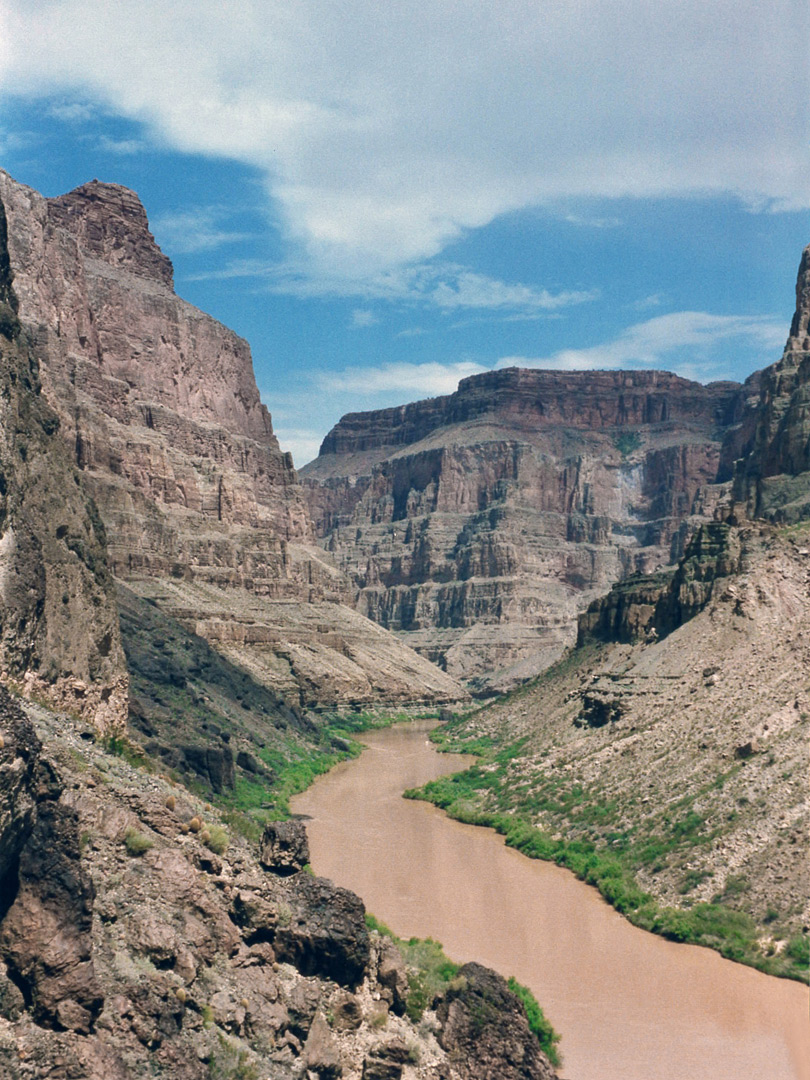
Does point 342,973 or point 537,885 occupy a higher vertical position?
point 342,973

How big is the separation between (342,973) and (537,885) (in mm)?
26039

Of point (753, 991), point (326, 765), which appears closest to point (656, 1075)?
point (753, 991)

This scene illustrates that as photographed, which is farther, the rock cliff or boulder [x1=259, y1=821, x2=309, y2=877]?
the rock cliff

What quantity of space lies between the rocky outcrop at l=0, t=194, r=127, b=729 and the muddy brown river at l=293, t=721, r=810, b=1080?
12798 mm

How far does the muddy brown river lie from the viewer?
28.7 m

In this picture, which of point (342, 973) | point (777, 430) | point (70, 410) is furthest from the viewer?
point (70, 410)

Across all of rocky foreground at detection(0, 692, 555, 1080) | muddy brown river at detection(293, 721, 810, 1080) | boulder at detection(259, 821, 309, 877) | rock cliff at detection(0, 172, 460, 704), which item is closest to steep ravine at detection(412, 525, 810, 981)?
muddy brown river at detection(293, 721, 810, 1080)

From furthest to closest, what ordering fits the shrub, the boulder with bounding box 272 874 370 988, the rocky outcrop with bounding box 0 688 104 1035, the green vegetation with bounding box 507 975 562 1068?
the green vegetation with bounding box 507 975 562 1068
the shrub
the boulder with bounding box 272 874 370 988
the rocky outcrop with bounding box 0 688 104 1035

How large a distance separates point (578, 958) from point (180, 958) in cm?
2039

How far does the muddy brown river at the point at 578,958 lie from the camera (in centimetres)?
2872

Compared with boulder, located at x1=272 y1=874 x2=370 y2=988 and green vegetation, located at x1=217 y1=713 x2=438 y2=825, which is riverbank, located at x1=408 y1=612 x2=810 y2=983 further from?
boulder, located at x1=272 y1=874 x2=370 y2=988

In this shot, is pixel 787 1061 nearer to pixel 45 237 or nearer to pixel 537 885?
pixel 537 885

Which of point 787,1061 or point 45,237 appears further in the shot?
point 45,237

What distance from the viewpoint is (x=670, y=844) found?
144 ft
